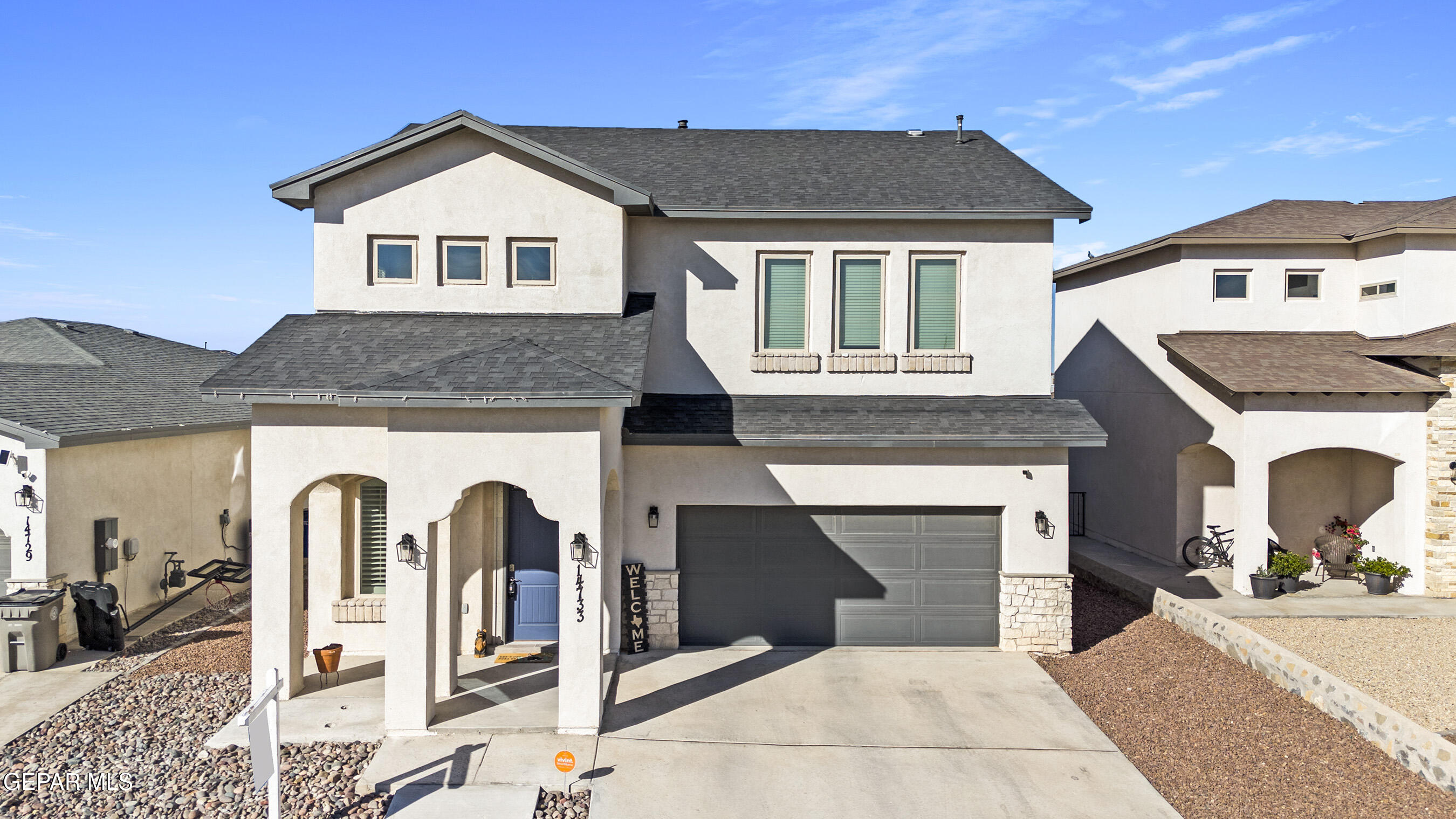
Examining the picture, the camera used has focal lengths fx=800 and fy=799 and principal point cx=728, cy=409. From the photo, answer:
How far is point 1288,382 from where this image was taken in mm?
13641

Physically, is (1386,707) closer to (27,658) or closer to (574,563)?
(574,563)

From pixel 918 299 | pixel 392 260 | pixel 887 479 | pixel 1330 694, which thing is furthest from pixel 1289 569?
pixel 392 260

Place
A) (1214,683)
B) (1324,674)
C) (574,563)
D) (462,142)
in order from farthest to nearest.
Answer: (462,142) < (1214,683) < (1324,674) < (574,563)

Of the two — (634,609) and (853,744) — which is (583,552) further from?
(853,744)

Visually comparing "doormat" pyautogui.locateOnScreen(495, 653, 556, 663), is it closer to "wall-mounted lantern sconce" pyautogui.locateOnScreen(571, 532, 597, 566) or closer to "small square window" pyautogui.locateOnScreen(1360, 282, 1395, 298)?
"wall-mounted lantern sconce" pyautogui.locateOnScreen(571, 532, 597, 566)

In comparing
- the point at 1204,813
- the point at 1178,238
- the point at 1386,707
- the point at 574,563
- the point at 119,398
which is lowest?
the point at 1204,813

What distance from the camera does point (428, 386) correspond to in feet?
27.9

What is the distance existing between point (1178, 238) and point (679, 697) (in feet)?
41.5

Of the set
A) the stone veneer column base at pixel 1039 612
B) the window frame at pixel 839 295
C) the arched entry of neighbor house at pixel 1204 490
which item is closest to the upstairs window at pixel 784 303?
the window frame at pixel 839 295

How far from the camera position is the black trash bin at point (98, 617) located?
37.7 ft

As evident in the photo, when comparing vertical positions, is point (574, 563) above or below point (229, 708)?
above

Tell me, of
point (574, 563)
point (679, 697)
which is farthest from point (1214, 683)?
point (574, 563)

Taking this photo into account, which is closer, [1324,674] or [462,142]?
[1324,674]

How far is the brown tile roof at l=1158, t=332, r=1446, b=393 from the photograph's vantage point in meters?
13.5
